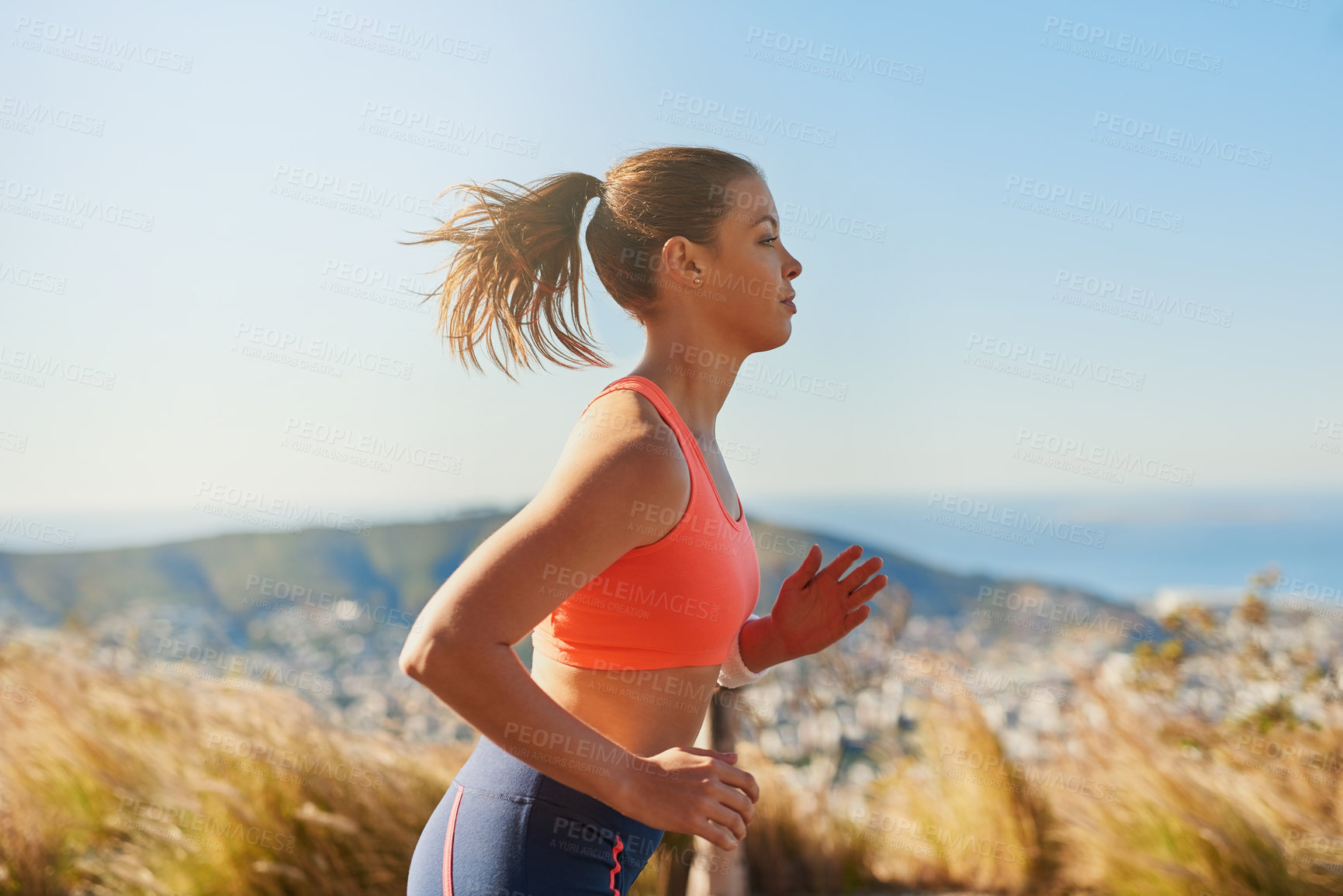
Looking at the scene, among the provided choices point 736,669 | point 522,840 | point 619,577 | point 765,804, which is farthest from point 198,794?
point 619,577

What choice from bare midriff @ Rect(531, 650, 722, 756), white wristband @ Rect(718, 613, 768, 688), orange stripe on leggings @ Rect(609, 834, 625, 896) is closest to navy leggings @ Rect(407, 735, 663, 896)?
orange stripe on leggings @ Rect(609, 834, 625, 896)

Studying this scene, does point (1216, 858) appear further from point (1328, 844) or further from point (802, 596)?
point (802, 596)

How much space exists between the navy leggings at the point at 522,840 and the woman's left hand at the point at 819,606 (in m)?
0.50

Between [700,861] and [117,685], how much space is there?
2871 millimetres

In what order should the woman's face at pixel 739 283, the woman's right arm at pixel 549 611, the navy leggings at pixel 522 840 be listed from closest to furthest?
the woman's right arm at pixel 549 611
the navy leggings at pixel 522 840
the woman's face at pixel 739 283

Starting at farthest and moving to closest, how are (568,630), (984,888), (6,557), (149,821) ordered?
(6,557) → (984,888) → (149,821) → (568,630)

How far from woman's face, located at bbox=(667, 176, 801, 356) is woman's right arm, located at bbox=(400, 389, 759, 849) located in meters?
0.43

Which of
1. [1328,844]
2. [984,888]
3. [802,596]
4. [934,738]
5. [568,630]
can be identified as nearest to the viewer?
[568,630]

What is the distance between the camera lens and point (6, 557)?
12.2m

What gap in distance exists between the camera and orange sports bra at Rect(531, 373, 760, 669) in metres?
1.26

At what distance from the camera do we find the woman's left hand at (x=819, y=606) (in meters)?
1.67

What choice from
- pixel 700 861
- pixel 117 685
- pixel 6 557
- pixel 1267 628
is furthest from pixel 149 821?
pixel 6 557

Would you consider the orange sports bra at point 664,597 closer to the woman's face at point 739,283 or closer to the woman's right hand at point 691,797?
the woman's right hand at point 691,797

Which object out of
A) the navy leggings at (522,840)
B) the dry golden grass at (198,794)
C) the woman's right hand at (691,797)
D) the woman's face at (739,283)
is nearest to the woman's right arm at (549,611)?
the woman's right hand at (691,797)
